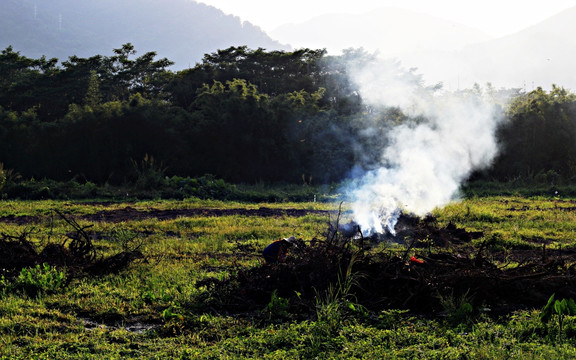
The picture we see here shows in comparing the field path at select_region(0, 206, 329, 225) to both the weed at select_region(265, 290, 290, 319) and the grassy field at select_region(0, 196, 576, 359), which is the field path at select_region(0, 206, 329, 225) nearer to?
the grassy field at select_region(0, 196, 576, 359)

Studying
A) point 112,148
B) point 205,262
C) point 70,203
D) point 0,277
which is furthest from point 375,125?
point 0,277

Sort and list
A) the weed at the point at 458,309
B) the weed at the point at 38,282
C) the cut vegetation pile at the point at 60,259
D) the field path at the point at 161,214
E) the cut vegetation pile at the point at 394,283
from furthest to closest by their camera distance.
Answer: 1. the field path at the point at 161,214
2. the cut vegetation pile at the point at 60,259
3. the weed at the point at 38,282
4. the cut vegetation pile at the point at 394,283
5. the weed at the point at 458,309

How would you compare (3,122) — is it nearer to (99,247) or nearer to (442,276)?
(99,247)

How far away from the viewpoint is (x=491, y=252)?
923 cm

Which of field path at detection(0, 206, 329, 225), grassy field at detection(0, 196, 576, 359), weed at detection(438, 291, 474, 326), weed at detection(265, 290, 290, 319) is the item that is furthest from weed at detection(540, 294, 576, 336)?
field path at detection(0, 206, 329, 225)

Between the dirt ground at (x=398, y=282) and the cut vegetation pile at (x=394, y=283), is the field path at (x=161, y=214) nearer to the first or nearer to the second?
the dirt ground at (x=398, y=282)

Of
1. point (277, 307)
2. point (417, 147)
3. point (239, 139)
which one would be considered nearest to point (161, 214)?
point (417, 147)

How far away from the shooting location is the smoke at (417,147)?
501 inches

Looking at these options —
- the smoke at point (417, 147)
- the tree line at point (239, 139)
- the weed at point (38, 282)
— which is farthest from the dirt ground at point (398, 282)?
the tree line at point (239, 139)

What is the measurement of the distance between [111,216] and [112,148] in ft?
35.8

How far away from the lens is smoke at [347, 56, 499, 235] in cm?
1272

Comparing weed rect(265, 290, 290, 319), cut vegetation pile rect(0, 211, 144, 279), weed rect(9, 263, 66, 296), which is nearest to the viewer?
weed rect(265, 290, 290, 319)

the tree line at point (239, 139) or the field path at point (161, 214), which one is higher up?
the tree line at point (239, 139)

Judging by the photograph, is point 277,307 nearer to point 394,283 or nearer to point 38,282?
point 394,283
